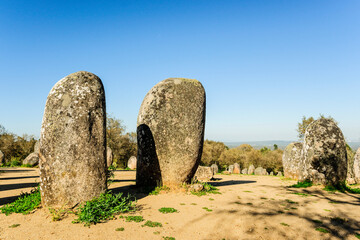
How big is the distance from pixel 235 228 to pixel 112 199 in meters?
3.23

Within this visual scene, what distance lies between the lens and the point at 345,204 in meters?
8.02

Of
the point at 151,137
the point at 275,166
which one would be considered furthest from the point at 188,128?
the point at 275,166

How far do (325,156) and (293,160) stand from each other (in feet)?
17.3

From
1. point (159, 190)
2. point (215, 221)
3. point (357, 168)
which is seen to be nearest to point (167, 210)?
point (215, 221)

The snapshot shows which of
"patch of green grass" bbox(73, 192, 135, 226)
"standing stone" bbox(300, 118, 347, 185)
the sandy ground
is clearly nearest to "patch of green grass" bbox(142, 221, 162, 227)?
the sandy ground

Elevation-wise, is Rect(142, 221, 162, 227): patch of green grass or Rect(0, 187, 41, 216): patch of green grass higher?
Rect(0, 187, 41, 216): patch of green grass

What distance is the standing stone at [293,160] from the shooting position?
1587 centimetres

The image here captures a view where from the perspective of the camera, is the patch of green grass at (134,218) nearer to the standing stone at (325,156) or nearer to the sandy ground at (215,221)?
the sandy ground at (215,221)

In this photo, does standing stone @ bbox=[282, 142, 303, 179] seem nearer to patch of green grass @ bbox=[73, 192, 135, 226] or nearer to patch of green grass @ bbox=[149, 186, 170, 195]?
patch of green grass @ bbox=[149, 186, 170, 195]

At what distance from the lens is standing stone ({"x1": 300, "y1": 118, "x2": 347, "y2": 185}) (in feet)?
35.7

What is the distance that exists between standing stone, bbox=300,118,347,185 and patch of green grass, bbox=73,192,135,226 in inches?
381

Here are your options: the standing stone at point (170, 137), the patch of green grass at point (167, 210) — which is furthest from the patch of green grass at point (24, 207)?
the standing stone at point (170, 137)

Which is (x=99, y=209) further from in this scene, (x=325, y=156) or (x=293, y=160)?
(x=293, y=160)

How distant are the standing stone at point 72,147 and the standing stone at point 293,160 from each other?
47.2 feet
